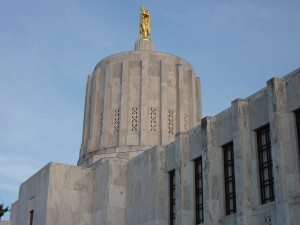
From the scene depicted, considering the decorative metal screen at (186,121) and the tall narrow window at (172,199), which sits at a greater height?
the decorative metal screen at (186,121)

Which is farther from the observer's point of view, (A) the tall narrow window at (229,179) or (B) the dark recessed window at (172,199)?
(B) the dark recessed window at (172,199)

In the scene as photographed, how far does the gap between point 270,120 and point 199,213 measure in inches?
247

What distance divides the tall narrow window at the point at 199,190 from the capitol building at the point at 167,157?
0.15 feet

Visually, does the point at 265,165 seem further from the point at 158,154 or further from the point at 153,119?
the point at 153,119

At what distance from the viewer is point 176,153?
25.3 meters

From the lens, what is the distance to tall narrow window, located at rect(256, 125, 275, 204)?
2003cm

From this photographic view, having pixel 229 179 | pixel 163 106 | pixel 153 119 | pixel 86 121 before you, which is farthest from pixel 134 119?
pixel 229 179

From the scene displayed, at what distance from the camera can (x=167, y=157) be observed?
26578mm

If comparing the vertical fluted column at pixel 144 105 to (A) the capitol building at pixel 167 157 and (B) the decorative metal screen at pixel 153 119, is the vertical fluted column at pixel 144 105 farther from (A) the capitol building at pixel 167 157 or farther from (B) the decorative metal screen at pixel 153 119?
(B) the decorative metal screen at pixel 153 119

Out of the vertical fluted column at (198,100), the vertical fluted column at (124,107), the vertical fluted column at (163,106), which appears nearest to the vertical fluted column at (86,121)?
the vertical fluted column at (124,107)

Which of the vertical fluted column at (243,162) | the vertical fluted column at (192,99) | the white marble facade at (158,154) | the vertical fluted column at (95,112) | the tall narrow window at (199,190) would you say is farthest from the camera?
the vertical fluted column at (192,99)

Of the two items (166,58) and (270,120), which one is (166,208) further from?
(166,58)

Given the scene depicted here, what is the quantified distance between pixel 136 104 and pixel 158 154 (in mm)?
Result: 6476

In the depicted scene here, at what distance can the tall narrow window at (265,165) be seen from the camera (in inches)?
789
